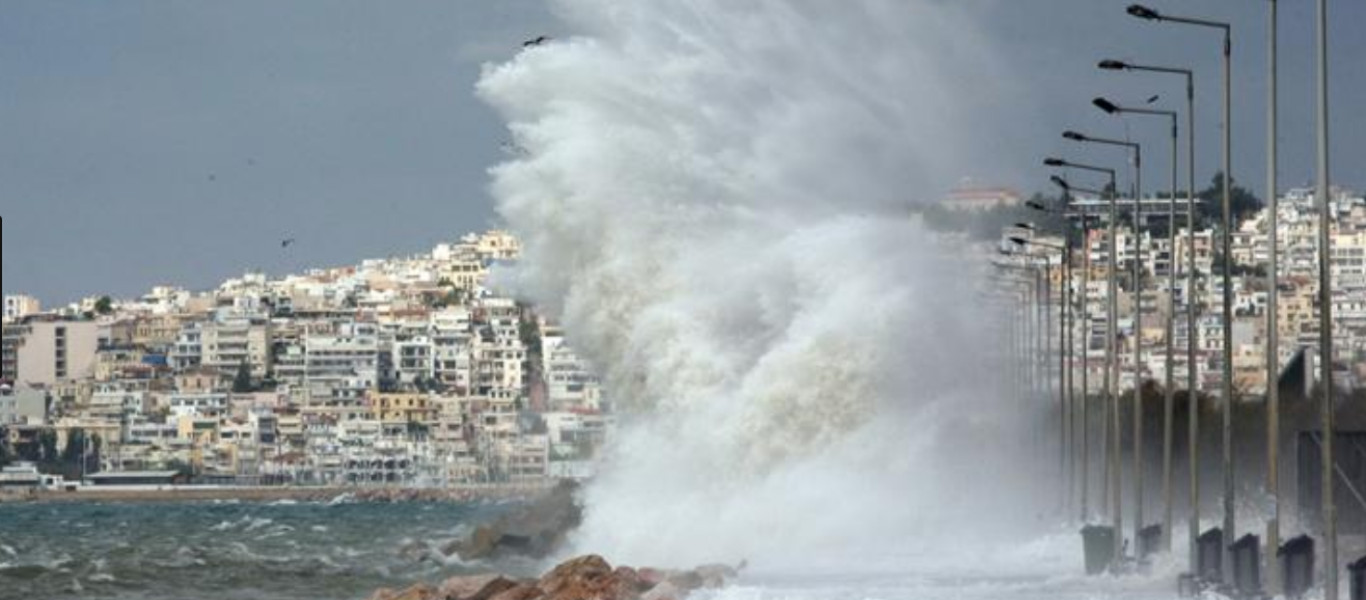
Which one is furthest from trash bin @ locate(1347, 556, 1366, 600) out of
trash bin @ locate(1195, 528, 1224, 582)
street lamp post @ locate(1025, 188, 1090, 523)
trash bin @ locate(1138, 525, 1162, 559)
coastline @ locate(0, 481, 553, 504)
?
coastline @ locate(0, 481, 553, 504)

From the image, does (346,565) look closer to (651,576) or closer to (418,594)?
(418,594)

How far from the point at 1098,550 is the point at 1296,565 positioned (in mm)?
10981

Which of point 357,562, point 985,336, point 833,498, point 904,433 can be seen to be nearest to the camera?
point 833,498

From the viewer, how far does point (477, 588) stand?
46.0 metres

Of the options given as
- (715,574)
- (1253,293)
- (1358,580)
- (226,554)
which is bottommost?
(226,554)

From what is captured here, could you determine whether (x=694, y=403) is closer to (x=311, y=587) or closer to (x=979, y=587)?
(x=311, y=587)

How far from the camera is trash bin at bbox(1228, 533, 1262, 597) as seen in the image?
128 feet

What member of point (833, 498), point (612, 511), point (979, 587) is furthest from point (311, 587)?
point (979, 587)

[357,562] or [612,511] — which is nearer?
[612,511]

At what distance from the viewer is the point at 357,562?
78.8 metres

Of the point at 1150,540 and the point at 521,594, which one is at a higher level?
the point at 1150,540

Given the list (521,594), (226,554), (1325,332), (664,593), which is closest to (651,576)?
(521,594)

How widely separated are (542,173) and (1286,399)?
1500 centimetres

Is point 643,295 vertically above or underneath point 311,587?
above
